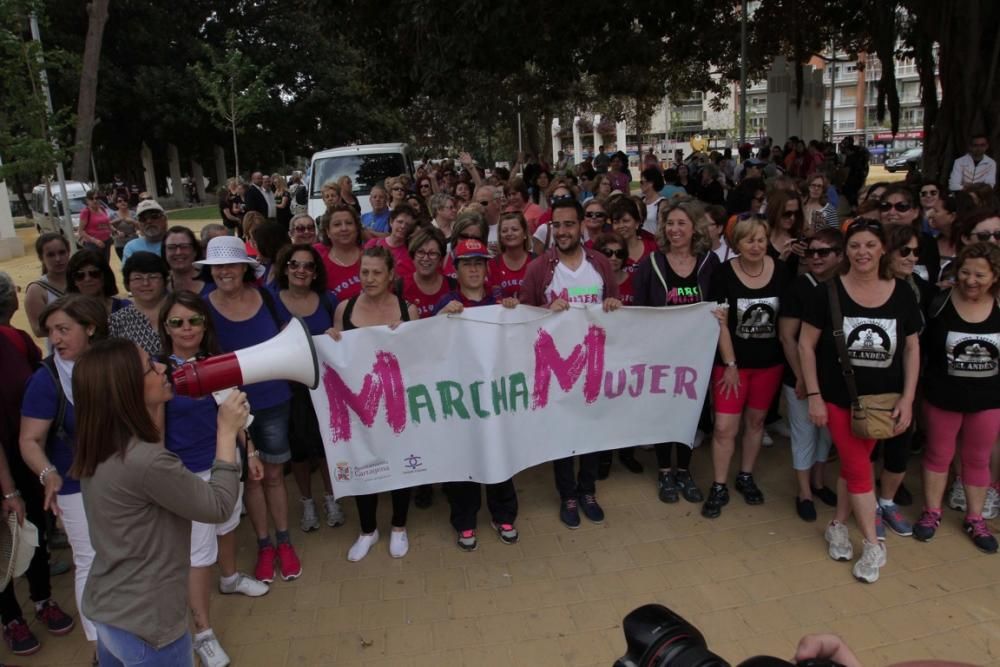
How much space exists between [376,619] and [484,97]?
13.1 metres

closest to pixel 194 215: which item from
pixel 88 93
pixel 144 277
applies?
pixel 88 93

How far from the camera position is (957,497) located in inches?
168

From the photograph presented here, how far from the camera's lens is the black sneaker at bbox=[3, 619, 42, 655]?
336 cm

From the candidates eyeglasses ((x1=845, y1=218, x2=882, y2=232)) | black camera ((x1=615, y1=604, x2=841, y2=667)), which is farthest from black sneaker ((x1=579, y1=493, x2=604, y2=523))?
black camera ((x1=615, y1=604, x2=841, y2=667))

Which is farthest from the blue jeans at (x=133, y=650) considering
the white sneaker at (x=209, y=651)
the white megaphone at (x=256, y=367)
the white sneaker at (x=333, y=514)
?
the white sneaker at (x=333, y=514)

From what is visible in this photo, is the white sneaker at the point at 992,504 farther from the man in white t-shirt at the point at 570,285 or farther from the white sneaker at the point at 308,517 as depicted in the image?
the white sneaker at the point at 308,517

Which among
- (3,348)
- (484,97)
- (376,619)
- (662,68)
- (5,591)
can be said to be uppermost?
(662,68)

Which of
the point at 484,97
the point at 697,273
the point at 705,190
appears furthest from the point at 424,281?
the point at 484,97

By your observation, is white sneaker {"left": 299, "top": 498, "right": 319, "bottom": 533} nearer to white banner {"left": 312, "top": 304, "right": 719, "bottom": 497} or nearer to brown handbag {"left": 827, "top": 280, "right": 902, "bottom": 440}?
white banner {"left": 312, "top": 304, "right": 719, "bottom": 497}

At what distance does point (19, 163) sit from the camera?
30.4 feet

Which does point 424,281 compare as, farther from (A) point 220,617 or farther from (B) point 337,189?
(B) point 337,189

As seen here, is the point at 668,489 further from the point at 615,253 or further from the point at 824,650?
the point at 824,650

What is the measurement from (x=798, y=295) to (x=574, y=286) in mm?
1234

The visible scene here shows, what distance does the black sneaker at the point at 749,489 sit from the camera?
4.44 meters
